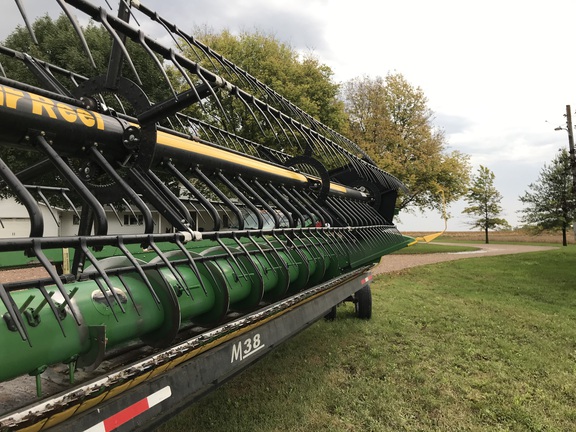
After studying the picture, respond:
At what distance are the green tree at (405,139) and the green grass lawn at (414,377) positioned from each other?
1240 centimetres

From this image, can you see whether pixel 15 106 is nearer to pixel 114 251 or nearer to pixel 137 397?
pixel 137 397

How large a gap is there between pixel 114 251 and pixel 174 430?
177 cm

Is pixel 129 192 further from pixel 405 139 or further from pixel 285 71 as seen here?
pixel 405 139

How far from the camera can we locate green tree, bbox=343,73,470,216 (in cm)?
1991

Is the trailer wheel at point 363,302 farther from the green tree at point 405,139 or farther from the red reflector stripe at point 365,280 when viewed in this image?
the green tree at point 405,139

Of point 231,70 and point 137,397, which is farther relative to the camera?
point 231,70

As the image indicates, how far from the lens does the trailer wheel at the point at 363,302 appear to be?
21.4 ft

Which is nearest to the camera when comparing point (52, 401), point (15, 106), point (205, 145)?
point (52, 401)

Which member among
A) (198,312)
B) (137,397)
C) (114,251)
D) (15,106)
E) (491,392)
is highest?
(15,106)

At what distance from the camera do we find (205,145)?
3.51m

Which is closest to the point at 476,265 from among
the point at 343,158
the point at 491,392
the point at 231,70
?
the point at 343,158

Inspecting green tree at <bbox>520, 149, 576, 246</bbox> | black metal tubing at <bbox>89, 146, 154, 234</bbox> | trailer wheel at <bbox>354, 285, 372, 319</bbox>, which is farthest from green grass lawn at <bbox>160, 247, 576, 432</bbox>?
green tree at <bbox>520, 149, 576, 246</bbox>

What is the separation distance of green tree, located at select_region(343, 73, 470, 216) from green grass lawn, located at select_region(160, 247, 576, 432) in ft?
40.7

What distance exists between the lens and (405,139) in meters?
21.3
